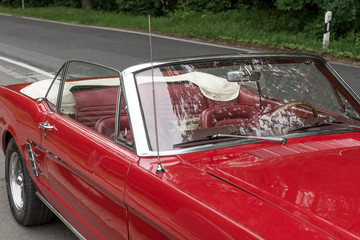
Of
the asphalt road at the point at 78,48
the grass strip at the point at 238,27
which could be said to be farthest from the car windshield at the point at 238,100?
the grass strip at the point at 238,27

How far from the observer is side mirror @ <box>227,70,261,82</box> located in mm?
2941

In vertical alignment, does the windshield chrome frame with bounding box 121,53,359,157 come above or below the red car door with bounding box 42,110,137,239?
above

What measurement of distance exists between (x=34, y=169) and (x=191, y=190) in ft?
6.01

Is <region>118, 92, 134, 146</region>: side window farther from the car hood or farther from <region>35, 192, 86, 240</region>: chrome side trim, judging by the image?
<region>35, 192, 86, 240</region>: chrome side trim

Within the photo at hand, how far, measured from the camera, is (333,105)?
127 inches

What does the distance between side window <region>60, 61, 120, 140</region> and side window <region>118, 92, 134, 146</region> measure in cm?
51

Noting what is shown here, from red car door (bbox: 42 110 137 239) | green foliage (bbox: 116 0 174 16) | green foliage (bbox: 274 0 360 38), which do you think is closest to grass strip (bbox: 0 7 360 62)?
green foliage (bbox: 274 0 360 38)

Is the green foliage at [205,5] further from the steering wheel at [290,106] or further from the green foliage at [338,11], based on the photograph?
the steering wheel at [290,106]

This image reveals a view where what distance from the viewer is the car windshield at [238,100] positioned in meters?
2.69

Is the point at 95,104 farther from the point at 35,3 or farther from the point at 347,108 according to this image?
the point at 35,3

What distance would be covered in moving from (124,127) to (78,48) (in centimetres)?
1257

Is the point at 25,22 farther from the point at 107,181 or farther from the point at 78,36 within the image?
the point at 107,181

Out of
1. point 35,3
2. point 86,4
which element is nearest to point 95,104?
point 86,4

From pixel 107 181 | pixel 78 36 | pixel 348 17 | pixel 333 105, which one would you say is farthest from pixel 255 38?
pixel 107 181
